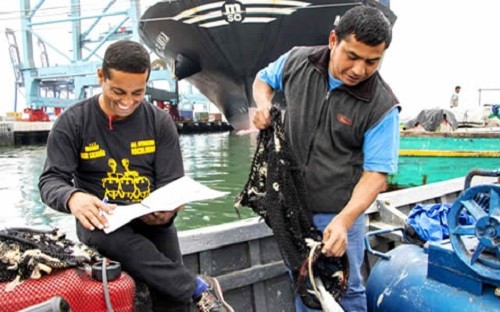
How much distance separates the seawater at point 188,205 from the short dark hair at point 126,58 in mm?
1344

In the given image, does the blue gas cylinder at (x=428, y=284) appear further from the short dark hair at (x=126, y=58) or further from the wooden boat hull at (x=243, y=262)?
the short dark hair at (x=126, y=58)

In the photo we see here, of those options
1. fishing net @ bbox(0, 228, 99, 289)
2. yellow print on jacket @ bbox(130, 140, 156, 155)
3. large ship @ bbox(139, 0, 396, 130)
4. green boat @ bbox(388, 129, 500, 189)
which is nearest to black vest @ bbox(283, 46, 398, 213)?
yellow print on jacket @ bbox(130, 140, 156, 155)

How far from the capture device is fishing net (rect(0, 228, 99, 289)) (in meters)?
1.44

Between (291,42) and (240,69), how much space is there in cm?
223

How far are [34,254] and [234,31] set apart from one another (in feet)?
47.7

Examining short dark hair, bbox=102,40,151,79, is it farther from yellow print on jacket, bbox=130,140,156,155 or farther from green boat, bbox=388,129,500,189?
green boat, bbox=388,129,500,189

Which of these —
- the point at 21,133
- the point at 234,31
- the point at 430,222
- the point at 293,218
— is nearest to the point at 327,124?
the point at 293,218

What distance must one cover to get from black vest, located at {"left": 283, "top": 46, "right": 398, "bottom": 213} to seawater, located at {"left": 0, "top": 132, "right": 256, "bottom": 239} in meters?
1.66

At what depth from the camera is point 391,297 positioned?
2291 millimetres

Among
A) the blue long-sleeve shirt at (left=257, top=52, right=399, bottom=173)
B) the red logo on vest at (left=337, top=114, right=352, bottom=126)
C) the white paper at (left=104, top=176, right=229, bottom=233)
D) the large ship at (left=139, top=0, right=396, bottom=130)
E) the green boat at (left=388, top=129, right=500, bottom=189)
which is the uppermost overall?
the large ship at (left=139, top=0, right=396, bottom=130)

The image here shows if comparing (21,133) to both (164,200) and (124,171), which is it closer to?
(124,171)

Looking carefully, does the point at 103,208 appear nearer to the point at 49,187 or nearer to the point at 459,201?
the point at 49,187

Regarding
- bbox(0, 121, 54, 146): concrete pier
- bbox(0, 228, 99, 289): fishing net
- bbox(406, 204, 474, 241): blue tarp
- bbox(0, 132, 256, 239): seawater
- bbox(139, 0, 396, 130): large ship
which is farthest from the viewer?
bbox(0, 121, 54, 146): concrete pier

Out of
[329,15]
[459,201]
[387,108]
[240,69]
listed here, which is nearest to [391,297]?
[459,201]
